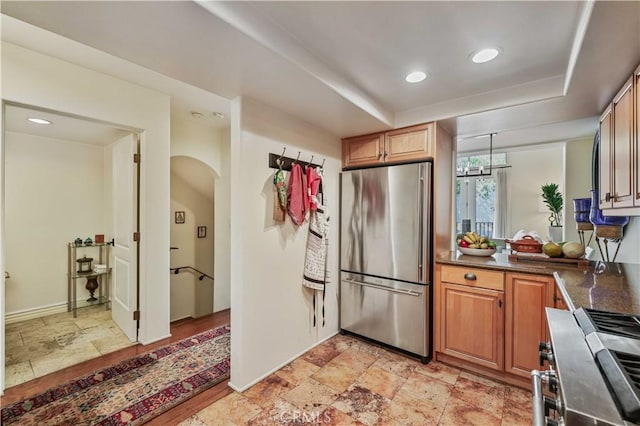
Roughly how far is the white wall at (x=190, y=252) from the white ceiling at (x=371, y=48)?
2.25m

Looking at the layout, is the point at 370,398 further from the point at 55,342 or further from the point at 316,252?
the point at 55,342

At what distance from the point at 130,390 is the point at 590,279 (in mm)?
3324

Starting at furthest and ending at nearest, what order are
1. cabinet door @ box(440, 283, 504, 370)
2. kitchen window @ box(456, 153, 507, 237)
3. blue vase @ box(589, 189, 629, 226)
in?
kitchen window @ box(456, 153, 507, 237)
cabinet door @ box(440, 283, 504, 370)
blue vase @ box(589, 189, 629, 226)

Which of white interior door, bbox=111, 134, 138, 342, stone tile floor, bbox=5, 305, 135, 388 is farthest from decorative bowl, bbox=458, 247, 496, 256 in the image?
stone tile floor, bbox=5, 305, 135, 388

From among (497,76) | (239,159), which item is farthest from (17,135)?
(497,76)

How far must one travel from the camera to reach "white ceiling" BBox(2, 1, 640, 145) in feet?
3.94

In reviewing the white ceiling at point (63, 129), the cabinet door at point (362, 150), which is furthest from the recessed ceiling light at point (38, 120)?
the cabinet door at point (362, 150)

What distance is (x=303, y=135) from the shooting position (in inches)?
102

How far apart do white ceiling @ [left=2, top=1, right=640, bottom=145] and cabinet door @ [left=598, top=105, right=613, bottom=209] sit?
151 mm

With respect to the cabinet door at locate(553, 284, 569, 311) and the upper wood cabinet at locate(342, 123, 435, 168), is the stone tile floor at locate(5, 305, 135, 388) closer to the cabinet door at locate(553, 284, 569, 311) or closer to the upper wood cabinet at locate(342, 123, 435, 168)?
the upper wood cabinet at locate(342, 123, 435, 168)

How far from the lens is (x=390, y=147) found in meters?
2.75

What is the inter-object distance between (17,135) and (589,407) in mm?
5560

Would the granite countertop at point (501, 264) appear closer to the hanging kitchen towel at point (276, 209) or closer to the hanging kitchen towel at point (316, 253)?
the hanging kitchen towel at point (316, 253)

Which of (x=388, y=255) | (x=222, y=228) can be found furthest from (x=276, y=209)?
(x=222, y=228)
